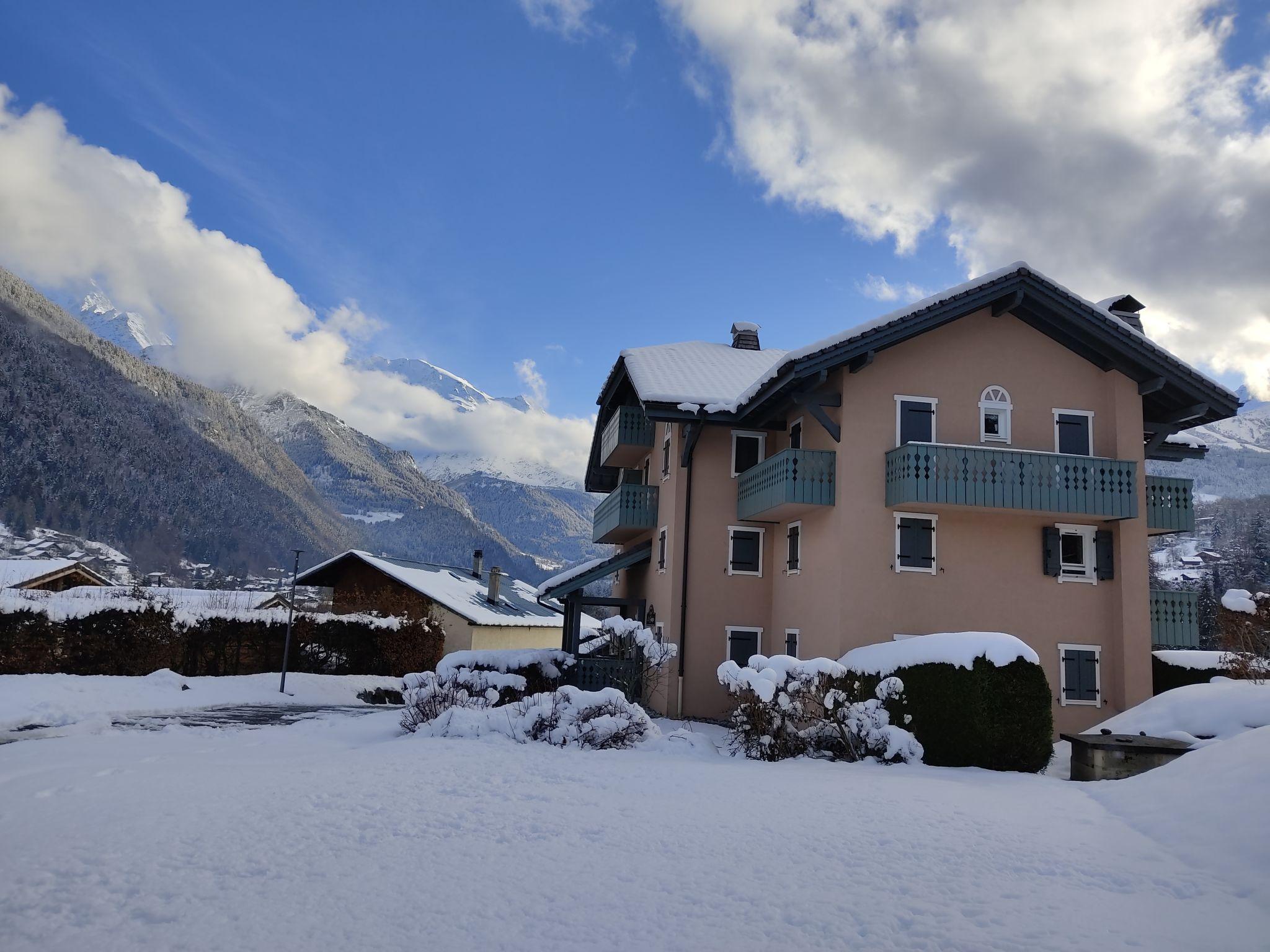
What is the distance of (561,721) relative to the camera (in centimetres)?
1509

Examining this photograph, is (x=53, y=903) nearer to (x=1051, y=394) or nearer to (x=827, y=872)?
(x=827, y=872)

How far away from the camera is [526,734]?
15227mm

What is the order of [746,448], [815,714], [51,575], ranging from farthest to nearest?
1. [51,575]
2. [746,448]
3. [815,714]

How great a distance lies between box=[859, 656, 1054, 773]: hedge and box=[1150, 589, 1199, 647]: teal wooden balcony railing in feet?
32.2

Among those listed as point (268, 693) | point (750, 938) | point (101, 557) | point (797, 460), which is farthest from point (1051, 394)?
point (101, 557)

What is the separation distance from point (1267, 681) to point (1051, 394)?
765cm

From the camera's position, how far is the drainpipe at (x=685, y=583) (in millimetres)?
23250

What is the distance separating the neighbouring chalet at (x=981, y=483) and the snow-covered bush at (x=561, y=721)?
5.91 m

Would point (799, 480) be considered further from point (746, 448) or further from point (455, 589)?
point (455, 589)

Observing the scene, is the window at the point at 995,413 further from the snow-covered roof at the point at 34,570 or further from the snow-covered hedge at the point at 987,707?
the snow-covered roof at the point at 34,570

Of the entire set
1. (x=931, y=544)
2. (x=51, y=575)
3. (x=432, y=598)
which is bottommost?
(x=432, y=598)

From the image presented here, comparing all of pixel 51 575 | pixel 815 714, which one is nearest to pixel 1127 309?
pixel 815 714

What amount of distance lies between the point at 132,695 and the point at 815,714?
1759cm

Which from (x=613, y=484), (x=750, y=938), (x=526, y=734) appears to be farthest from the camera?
(x=613, y=484)
